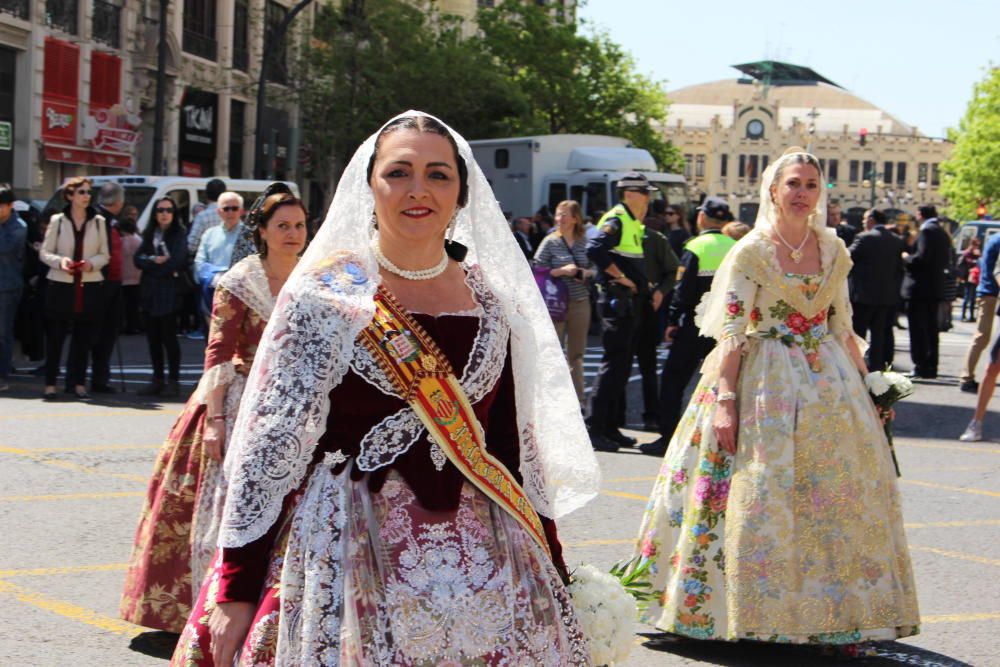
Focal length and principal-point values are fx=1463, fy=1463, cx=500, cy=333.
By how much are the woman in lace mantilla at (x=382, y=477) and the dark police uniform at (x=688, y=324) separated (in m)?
7.21

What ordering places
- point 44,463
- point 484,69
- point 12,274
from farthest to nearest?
point 484,69
point 12,274
point 44,463

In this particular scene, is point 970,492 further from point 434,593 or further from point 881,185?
point 881,185

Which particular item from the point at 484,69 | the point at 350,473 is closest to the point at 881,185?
Result: the point at 484,69

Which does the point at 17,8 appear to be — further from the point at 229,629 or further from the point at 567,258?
the point at 229,629

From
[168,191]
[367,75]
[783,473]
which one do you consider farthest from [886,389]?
[367,75]

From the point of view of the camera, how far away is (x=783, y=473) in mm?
5508

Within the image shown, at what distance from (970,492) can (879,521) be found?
430cm

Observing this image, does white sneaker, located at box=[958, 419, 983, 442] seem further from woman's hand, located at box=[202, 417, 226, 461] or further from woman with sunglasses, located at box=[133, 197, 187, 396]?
woman's hand, located at box=[202, 417, 226, 461]

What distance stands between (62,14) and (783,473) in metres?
26.7

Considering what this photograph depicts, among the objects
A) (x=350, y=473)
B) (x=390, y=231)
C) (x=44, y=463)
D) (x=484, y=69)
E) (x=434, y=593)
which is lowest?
(x=44, y=463)

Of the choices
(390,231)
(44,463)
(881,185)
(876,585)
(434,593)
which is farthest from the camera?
(881,185)

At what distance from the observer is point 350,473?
296 cm

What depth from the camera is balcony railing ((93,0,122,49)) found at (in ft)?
101

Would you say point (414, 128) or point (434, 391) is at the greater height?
point (414, 128)
